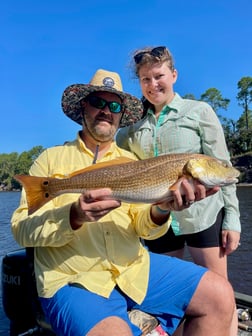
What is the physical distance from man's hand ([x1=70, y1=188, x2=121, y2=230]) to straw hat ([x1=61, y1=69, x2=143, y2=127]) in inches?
46.8

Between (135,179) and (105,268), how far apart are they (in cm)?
73

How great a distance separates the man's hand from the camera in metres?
2.50

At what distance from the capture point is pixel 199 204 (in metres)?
3.57

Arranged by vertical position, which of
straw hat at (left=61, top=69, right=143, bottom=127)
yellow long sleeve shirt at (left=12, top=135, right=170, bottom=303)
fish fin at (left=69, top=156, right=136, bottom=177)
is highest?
straw hat at (left=61, top=69, right=143, bottom=127)

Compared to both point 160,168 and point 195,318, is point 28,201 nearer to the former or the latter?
point 160,168

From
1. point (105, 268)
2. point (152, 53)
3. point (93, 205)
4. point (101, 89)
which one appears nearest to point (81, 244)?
point (105, 268)

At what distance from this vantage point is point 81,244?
2.79m

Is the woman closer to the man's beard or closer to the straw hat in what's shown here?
the straw hat

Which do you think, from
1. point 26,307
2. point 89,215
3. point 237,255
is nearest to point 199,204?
point 89,215

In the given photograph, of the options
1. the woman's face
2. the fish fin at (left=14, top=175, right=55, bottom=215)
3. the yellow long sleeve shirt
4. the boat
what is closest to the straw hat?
the woman's face

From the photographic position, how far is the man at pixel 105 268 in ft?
8.23

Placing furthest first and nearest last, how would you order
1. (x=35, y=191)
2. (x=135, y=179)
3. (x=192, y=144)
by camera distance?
(x=192, y=144), (x=135, y=179), (x=35, y=191)

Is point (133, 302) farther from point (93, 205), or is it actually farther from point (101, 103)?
point (101, 103)

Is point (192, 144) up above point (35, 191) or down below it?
above
